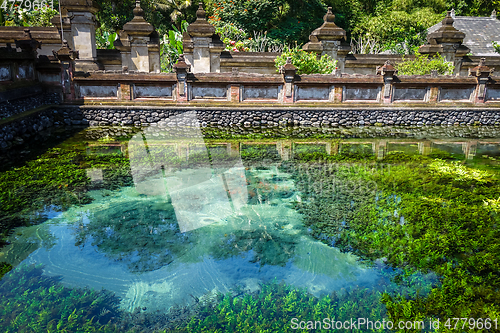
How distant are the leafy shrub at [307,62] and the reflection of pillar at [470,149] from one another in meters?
6.80

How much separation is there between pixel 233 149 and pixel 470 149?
772 centimetres

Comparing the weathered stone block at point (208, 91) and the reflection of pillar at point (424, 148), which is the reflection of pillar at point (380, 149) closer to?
the reflection of pillar at point (424, 148)

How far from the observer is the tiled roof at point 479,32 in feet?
83.5

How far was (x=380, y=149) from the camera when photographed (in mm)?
12055

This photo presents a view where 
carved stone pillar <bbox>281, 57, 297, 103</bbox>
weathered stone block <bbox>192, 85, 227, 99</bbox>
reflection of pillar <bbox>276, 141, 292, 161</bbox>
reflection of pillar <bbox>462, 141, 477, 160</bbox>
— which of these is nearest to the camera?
reflection of pillar <bbox>276, 141, 292, 161</bbox>

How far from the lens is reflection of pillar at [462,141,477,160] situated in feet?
37.1

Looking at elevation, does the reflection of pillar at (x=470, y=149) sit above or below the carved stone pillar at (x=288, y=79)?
below

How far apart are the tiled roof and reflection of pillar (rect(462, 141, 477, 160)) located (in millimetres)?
15557

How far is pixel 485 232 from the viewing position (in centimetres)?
662

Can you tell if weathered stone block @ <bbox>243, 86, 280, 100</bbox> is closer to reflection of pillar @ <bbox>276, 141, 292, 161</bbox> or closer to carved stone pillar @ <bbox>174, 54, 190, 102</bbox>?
carved stone pillar @ <bbox>174, 54, 190, 102</bbox>

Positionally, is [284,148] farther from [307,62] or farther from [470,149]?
[307,62]

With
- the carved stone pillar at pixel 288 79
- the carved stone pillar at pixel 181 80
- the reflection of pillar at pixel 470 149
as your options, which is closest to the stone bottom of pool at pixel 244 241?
the reflection of pillar at pixel 470 149


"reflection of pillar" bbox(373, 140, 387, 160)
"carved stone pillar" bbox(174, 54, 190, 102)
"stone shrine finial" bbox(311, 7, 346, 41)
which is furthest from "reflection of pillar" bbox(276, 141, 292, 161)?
"stone shrine finial" bbox(311, 7, 346, 41)

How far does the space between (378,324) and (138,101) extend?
12.7 meters
